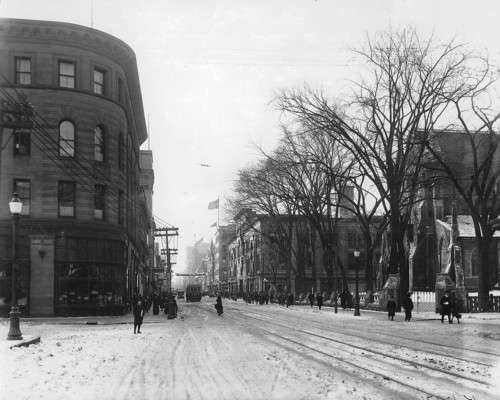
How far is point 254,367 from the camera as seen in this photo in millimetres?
13984

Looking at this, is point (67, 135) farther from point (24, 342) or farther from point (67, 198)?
point (24, 342)

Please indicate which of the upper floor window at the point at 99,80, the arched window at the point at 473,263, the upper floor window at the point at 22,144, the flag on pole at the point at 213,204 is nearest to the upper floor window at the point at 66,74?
the upper floor window at the point at 99,80

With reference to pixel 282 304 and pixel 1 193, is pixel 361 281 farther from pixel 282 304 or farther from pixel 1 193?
pixel 1 193

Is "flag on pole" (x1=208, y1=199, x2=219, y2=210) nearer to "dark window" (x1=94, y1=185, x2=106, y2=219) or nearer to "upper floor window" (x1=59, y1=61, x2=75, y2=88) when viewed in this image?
"dark window" (x1=94, y1=185, x2=106, y2=219)

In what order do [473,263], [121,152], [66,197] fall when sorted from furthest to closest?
[473,263], [121,152], [66,197]

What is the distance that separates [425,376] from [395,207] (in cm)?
2657

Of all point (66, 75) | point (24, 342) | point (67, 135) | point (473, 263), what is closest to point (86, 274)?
point (67, 135)

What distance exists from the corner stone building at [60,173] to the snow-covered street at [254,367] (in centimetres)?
1404

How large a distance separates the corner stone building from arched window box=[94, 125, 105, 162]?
6cm

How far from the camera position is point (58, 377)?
12.5 metres

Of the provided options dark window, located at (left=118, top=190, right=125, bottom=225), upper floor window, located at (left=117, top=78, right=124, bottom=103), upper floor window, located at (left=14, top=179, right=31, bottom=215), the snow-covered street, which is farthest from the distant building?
the snow-covered street

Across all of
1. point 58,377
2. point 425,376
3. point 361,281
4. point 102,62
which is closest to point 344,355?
point 425,376

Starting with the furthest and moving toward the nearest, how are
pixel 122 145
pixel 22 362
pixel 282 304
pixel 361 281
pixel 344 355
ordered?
pixel 361 281, pixel 282 304, pixel 122 145, pixel 344 355, pixel 22 362

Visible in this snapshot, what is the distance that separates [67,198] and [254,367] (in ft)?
84.5
